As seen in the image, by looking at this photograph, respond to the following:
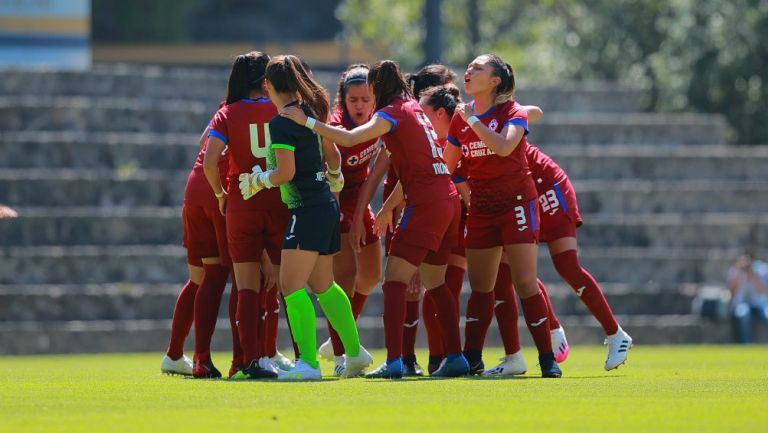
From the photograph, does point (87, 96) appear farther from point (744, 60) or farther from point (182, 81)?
point (744, 60)

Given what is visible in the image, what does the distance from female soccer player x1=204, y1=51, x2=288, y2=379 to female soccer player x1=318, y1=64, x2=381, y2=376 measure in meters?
0.74

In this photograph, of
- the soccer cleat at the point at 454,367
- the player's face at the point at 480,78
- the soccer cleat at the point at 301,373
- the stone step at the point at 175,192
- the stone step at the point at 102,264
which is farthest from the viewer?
the stone step at the point at 175,192

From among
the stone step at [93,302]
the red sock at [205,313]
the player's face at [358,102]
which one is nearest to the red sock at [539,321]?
the player's face at [358,102]

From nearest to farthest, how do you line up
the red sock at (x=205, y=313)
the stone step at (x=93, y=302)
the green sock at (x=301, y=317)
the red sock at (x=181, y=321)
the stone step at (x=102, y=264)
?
the green sock at (x=301, y=317) → the red sock at (x=205, y=313) → the red sock at (x=181, y=321) → the stone step at (x=93, y=302) → the stone step at (x=102, y=264)

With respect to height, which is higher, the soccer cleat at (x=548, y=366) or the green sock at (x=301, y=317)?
the green sock at (x=301, y=317)

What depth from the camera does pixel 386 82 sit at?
10.2m

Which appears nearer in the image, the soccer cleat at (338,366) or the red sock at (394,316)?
the red sock at (394,316)

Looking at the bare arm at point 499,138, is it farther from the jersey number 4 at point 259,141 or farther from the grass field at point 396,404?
the grass field at point 396,404

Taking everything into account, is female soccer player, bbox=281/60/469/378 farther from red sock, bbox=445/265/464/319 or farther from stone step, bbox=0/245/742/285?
stone step, bbox=0/245/742/285

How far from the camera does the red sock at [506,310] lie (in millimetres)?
10891

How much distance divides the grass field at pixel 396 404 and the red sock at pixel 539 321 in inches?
10.3

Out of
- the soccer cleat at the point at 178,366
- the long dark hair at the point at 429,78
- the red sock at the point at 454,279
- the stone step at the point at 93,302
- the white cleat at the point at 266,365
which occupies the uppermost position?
the long dark hair at the point at 429,78

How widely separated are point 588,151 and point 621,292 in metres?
3.11

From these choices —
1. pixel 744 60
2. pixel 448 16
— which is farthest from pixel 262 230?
pixel 448 16
